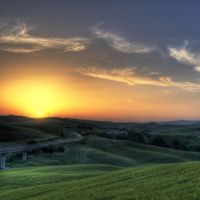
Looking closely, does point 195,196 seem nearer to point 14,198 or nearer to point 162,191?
point 162,191

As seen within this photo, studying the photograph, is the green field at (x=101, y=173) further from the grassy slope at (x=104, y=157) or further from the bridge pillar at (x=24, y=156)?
the bridge pillar at (x=24, y=156)

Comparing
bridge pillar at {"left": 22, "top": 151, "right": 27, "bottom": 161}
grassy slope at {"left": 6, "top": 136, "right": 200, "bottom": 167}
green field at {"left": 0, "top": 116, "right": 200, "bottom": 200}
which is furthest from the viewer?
bridge pillar at {"left": 22, "top": 151, "right": 27, "bottom": 161}

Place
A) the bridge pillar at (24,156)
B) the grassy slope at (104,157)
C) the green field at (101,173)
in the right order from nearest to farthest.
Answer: the green field at (101,173) < the grassy slope at (104,157) < the bridge pillar at (24,156)

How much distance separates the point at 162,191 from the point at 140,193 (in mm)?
1217

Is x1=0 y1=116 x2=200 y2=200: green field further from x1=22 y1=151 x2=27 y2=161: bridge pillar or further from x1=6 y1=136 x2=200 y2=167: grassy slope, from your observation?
x1=22 y1=151 x2=27 y2=161: bridge pillar

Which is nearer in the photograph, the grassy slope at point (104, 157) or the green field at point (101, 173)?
the green field at point (101, 173)

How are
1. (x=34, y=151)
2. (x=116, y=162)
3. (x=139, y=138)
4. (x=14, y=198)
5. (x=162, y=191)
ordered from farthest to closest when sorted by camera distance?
(x=139, y=138), (x=34, y=151), (x=116, y=162), (x=14, y=198), (x=162, y=191)

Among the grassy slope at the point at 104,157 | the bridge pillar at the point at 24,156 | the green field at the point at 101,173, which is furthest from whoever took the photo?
the bridge pillar at the point at 24,156

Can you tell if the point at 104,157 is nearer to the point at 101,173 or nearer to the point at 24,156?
the point at 24,156

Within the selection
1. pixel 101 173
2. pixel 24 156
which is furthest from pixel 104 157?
pixel 101 173

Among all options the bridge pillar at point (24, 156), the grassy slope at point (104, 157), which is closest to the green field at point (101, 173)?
the grassy slope at point (104, 157)

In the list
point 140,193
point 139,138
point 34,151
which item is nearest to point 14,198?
point 140,193

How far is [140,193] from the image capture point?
1382 centimetres

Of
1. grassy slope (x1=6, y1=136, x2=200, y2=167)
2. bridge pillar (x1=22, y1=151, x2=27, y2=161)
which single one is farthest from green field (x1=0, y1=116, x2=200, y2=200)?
bridge pillar (x1=22, y1=151, x2=27, y2=161)
